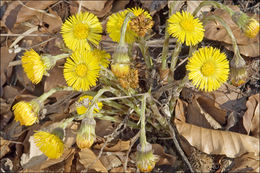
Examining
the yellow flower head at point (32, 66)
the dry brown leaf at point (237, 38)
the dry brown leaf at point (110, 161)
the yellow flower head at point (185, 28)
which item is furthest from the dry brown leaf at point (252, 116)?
the yellow flower head at point (32, 66)

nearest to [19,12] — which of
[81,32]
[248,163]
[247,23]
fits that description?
[81,32]

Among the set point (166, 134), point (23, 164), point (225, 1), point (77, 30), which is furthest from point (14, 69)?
point (225, 1)

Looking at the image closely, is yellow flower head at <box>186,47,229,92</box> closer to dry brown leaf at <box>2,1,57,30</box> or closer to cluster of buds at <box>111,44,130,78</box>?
cluster of buds at <box>111,44,130,78</box>

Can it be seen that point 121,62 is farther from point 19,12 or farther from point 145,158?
point 19,12

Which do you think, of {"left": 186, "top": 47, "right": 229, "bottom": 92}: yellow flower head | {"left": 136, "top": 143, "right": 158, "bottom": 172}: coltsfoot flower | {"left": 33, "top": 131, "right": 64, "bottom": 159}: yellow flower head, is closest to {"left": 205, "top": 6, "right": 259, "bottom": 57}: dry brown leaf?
{"left": 186, "top": 47, "right": 229, "bottom": 92}: yellow flower head

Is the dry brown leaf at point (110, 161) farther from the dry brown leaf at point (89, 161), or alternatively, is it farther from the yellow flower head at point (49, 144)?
the yellow flower head at point (49, 144)
